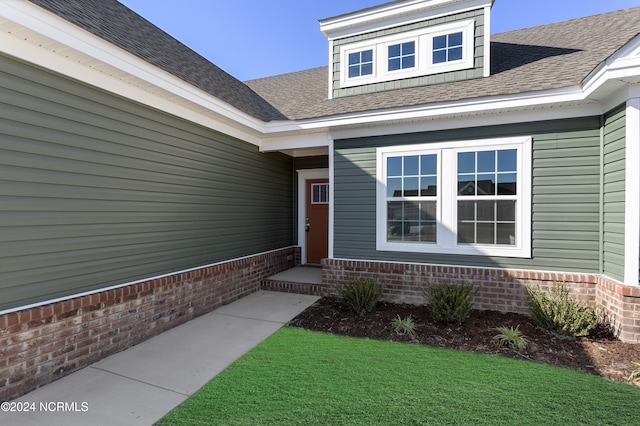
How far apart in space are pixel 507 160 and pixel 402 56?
294 cm

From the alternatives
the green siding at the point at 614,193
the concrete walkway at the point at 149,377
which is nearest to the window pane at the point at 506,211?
the green siding at the point at 614,193

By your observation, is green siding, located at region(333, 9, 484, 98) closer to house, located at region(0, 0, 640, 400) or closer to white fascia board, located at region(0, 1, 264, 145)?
house, located at region(0, 0, 640, 400)

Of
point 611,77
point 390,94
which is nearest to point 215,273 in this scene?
point 390,94

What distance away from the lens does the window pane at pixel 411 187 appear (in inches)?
215

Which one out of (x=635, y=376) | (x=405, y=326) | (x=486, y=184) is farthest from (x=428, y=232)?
(x=635, y=376)

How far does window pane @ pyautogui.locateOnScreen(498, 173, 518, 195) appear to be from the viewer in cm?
485

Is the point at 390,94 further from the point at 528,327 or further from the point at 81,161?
the point at 81,161

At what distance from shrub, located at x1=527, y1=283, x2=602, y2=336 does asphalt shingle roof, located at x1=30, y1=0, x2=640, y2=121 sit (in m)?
2.95

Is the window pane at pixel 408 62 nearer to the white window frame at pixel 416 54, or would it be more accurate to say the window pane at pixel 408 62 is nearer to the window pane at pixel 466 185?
the white window frame at pixel 416 54

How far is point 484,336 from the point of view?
4.09 metres

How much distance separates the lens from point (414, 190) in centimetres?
547

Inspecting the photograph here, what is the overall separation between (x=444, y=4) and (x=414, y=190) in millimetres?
3507

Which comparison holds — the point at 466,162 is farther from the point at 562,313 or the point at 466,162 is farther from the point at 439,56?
the point at 562,313

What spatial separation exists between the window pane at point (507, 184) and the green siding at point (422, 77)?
6.60 feet
